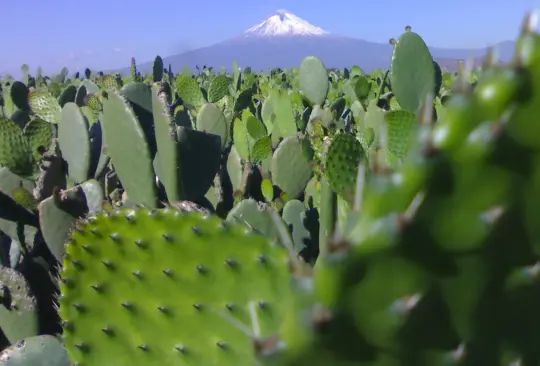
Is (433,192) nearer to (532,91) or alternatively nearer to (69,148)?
(532,91)

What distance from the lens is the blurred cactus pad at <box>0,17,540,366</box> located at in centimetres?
61

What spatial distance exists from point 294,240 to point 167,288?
2.68 feet

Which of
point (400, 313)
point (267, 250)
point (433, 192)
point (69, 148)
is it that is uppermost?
point (433, 192)

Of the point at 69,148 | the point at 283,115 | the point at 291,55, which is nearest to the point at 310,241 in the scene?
the point at 69,148

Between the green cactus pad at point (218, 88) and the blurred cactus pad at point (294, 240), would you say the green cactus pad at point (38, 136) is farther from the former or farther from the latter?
the green cactus pad at point (218, 88)

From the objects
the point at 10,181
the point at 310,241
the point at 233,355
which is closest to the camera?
the point at 233,355

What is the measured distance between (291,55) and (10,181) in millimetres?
74239

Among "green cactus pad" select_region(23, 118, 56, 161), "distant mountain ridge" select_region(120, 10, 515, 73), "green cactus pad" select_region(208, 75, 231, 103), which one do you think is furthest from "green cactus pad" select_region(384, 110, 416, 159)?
"distant mountain ridge" select_region(120, 10, 515, 73)

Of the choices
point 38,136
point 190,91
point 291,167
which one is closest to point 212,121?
point 291,167

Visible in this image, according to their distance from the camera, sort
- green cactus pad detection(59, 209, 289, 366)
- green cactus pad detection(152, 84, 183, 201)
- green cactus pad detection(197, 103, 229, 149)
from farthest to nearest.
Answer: green cactus pad detection(197, 103, 229, 149) → green cactus pad detection(152, 84, 183, 201) → green cactus pad detection(59, 209, 289, 366)

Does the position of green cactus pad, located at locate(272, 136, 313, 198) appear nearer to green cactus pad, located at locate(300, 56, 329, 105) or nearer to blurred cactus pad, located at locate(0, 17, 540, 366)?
blurred cactus pad, located at locate(0, 17, 540, 366)

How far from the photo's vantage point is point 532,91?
24.7 inches

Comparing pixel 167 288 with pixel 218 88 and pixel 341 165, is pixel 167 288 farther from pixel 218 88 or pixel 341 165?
pixel 218 88

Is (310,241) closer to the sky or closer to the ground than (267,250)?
closer to the ground
